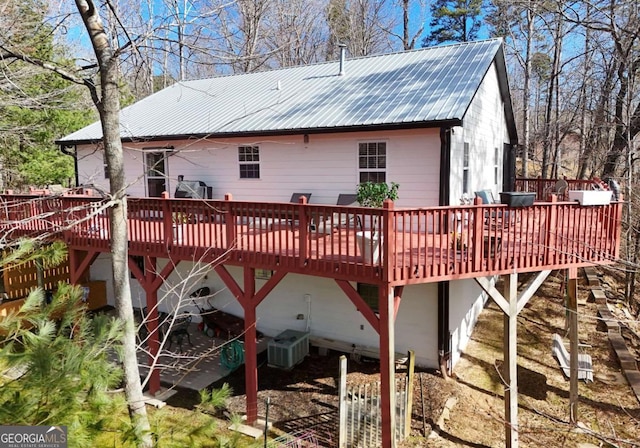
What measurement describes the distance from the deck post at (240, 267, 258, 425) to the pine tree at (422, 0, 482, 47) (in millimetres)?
27157

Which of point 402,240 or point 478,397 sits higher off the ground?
point 402,240

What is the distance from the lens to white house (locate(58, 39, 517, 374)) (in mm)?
9023

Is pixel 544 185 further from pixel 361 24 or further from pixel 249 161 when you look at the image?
pixel 361 24

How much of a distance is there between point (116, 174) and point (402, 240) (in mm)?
3738

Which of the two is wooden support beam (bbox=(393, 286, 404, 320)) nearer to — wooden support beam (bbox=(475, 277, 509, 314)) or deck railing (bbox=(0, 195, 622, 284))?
deck railing (bbox=(0, 195, 622, 284))

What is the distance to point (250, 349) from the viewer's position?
780 centimetres

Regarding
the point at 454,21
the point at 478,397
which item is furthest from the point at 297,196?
the point at 454,21

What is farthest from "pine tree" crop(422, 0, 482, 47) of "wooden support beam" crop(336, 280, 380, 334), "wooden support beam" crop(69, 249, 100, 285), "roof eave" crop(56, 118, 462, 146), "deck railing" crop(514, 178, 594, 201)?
"wooden support beam" crop(336, 280, 380, 334)

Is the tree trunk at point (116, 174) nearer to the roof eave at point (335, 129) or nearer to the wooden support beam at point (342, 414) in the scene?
the roof eave at point (335, 129)

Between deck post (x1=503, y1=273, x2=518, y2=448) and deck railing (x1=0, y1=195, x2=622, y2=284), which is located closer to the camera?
deck railing (x1=0, y1=195, x2=622, y2=284)

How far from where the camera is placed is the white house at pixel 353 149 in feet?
29.6

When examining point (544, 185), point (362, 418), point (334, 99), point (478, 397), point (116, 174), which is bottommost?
point (478, 397)

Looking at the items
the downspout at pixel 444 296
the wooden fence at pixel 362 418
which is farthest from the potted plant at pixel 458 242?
the wooden fence at pixel 362 418

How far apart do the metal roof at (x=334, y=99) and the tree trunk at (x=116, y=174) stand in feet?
8.38
